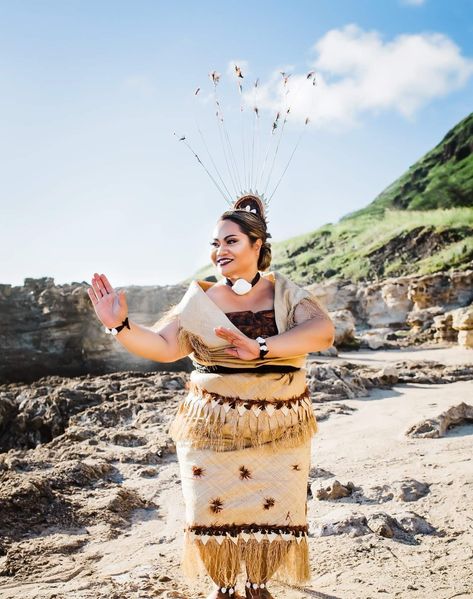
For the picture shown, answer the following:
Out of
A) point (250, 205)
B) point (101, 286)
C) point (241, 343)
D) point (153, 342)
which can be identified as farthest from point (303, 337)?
point (101, 286)

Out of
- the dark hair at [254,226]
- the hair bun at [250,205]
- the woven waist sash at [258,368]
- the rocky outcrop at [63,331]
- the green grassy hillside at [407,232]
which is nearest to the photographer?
the woven waist sash at [258,368]

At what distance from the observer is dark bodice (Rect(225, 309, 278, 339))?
8.77 feet

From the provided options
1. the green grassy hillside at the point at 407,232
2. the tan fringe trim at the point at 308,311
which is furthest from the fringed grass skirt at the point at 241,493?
the green grassy hillside at the point at 407,232

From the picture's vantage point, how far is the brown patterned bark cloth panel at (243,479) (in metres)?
2.52

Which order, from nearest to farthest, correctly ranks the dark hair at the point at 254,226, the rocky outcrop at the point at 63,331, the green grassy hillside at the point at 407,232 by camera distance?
1. the dark hair at the point at 254,226
2. the rocky outcrop at the point at 63,331
3. the green grassy hillside at the point at 407,232

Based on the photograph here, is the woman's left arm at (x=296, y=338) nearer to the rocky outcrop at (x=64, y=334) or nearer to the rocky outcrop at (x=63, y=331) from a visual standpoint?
the rocky outcrop at (x=63, y=331)

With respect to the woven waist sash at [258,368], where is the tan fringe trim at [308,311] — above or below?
above

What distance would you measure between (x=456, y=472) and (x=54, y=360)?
10.6 metres

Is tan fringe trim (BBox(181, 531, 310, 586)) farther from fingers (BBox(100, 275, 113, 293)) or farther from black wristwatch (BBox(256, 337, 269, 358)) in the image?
fingers (BBox(100, 275, 113, 293))

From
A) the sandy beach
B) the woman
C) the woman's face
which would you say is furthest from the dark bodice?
the sandy beach

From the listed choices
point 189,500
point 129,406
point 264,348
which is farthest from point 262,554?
point 129,406

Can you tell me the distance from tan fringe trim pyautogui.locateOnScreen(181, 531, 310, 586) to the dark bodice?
930 millimetres

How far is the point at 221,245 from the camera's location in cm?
279

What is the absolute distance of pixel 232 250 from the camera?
2768mm
